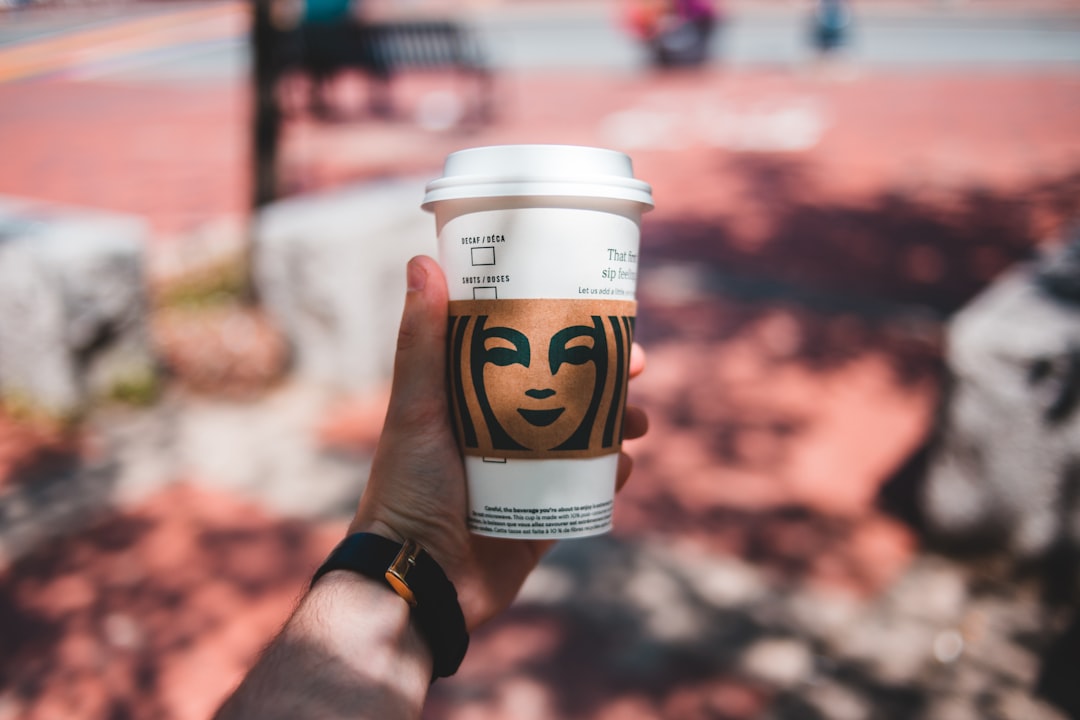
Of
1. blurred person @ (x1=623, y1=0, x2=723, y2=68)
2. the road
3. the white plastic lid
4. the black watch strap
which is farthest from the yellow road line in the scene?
the black watch strap

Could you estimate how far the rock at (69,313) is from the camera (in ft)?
14.0

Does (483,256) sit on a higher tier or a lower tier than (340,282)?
higher

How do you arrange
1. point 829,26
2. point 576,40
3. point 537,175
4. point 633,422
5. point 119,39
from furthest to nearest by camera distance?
point 576,40
point 119,39
point 829,26
point 633,422
point 537,175

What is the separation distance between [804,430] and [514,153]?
3204 millimetres

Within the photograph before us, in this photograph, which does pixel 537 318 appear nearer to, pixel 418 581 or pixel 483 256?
pixel 483 256

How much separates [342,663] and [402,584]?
199mm

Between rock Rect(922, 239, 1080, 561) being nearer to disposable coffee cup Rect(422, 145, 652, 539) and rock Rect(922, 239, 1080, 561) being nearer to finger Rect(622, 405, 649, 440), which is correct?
finger Rect(622, 405, 649, 440)

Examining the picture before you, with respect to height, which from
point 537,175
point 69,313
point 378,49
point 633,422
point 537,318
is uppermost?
point 378,49

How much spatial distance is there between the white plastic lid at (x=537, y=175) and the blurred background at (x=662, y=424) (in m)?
1.92

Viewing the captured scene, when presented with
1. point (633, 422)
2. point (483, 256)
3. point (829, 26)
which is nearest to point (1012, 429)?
point (633, 422)

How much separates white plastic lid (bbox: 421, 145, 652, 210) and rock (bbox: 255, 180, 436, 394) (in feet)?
11.0

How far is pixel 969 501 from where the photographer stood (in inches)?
129

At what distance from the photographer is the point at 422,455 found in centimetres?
165

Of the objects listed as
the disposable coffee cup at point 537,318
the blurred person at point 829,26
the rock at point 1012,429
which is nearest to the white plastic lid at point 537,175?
the disposable coffee cup at point 537,318
